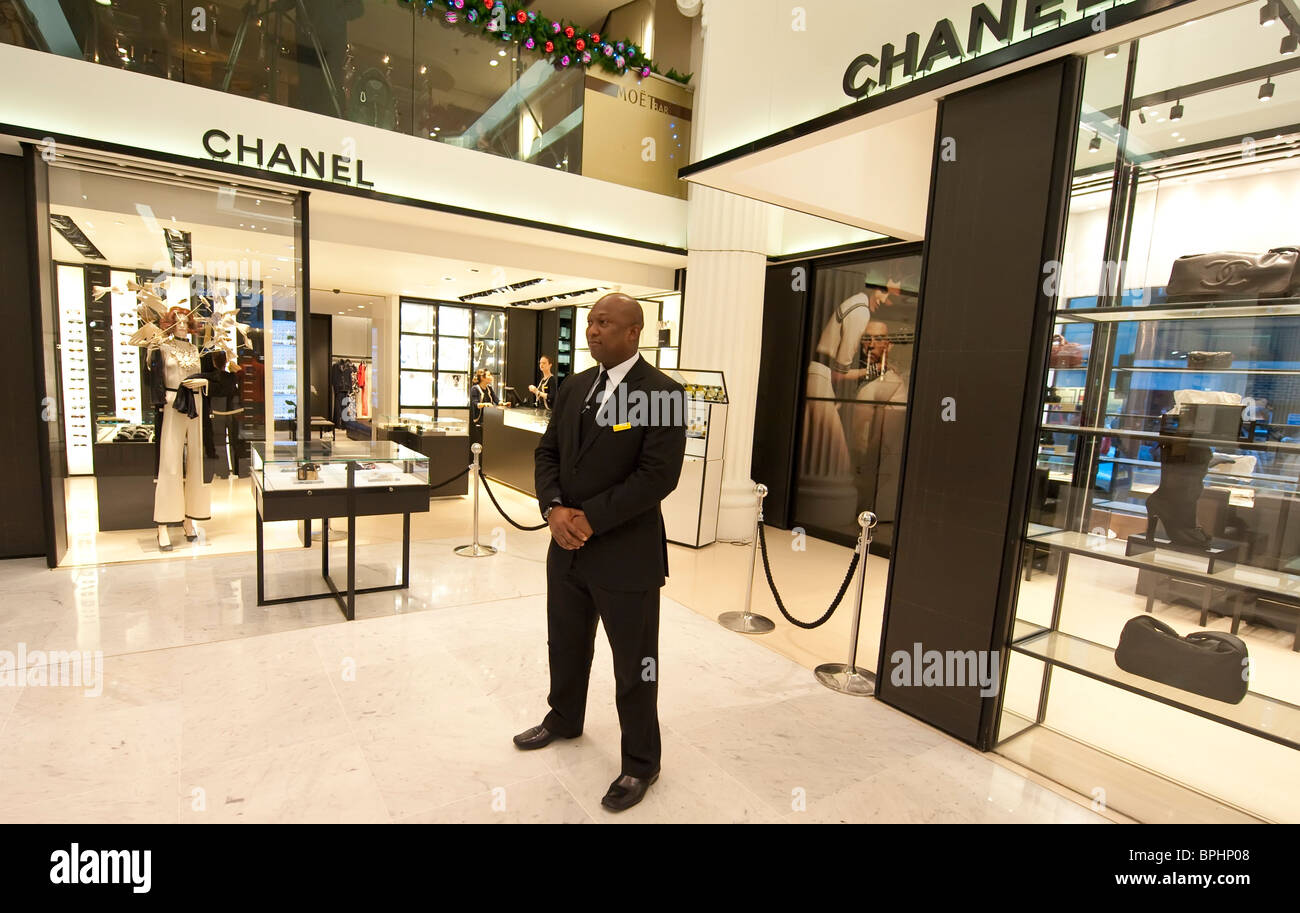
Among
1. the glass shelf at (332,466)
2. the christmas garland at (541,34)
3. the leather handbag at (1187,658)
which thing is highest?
the christmas garland at (541,34)

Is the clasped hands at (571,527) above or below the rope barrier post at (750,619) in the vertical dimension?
above

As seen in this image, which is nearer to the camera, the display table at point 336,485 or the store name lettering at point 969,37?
the store name lettering at point 969,37

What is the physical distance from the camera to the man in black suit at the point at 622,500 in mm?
2434

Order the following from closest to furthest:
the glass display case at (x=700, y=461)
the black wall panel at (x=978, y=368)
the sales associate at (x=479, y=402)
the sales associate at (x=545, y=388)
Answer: the black wall panel at (x=978, y=368) < the glass display case at (x=700, y=461) < the sales associate at (x=479, y=402) < the sales associate at (x=545, y=388)

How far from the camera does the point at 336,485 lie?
4355mm

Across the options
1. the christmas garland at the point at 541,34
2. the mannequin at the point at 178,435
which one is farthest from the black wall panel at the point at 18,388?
the christmas garland at the point at 541,34

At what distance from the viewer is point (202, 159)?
4.96 meters

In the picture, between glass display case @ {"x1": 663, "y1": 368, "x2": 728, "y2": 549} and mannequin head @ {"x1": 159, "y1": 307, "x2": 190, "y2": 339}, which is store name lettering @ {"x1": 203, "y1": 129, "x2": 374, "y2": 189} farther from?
glass display case @ {"x1": 663, "y1": 368, "x2": 728, "y2": 549}

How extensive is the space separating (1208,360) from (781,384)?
5.29 meters
